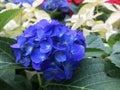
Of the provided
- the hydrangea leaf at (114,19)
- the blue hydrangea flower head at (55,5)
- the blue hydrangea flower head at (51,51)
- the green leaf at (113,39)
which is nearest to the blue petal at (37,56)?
the blue hydrangea flower head at (51,51)

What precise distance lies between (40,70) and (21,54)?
1.9 inches

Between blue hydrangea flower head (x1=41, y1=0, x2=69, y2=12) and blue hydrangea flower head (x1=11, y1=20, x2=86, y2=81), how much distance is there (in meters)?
0.48

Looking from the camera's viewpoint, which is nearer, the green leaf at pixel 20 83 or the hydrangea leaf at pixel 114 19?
the green leaf at pixel 20 83

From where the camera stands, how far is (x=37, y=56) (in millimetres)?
736

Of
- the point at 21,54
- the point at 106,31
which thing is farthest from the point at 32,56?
the point at 106,31

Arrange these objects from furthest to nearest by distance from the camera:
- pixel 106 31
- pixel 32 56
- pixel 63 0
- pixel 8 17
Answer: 1. pixel 63 0
2. pixel 106 31
3. pixel 8 17
4. pixel 32 56

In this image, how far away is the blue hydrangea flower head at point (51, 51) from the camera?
0.74 metres

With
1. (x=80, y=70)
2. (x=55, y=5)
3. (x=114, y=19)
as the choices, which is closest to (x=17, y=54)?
(x=80, y=70)

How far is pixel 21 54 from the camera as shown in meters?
0.76

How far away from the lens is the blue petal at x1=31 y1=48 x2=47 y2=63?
731 millimetres

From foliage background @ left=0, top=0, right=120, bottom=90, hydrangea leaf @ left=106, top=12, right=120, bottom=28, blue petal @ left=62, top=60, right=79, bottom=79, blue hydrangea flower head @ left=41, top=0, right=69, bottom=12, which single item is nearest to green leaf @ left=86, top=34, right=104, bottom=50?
foliage background @ left=0, top=0, right=120, bottom=90

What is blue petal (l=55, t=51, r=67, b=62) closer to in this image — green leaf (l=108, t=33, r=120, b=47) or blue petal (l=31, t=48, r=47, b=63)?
blue petal (l=31, t=48, r=47, b=63)

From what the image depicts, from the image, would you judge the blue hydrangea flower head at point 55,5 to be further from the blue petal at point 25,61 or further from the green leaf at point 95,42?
the blue petal at point 25,61

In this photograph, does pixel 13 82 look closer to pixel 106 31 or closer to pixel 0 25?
pixel 0 25
